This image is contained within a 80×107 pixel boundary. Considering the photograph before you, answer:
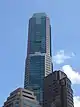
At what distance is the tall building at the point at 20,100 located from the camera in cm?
17626

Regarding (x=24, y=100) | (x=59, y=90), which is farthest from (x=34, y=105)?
(x=59, y=90)

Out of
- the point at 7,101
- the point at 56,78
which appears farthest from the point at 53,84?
the point at 7,101

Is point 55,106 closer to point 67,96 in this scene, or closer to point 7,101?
point 67,96

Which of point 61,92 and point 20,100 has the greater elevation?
point 61,92

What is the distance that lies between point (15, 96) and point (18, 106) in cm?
947

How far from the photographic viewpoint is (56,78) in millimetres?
197875

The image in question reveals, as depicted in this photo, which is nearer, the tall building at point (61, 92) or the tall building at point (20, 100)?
the tall building at point (20, 100)

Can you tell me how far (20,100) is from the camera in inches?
6939

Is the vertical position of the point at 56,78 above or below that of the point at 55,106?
above

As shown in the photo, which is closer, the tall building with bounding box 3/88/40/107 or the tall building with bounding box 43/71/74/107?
the tall building with bounding box 3/88/40/107

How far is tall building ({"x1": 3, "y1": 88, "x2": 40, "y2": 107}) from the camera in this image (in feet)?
578

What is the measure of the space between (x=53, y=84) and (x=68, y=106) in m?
26.8

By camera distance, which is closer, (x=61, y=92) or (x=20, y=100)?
(x=20, y=100)

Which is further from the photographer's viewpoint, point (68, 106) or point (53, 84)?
point (53, 84)
